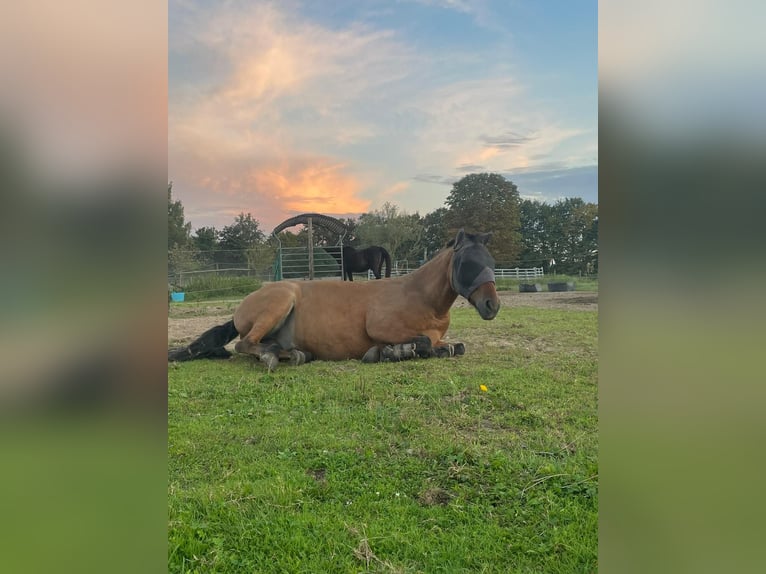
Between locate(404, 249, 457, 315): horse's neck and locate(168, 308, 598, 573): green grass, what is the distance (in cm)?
101

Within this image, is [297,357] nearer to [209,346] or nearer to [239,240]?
[209,346]

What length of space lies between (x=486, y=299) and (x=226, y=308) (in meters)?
4.46

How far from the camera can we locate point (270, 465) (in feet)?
7.66

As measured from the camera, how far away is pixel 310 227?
704cm

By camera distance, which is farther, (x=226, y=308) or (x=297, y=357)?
(x=226, y=308)

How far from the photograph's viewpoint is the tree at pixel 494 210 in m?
7.24

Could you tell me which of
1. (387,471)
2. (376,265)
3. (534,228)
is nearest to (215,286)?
(376,265)

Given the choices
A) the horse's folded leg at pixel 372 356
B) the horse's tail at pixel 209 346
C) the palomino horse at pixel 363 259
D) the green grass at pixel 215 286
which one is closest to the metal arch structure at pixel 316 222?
the palomino horse at pixel 363 259

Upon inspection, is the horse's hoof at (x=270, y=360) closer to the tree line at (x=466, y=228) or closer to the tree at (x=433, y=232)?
the tree line at (x=466, y=228)
